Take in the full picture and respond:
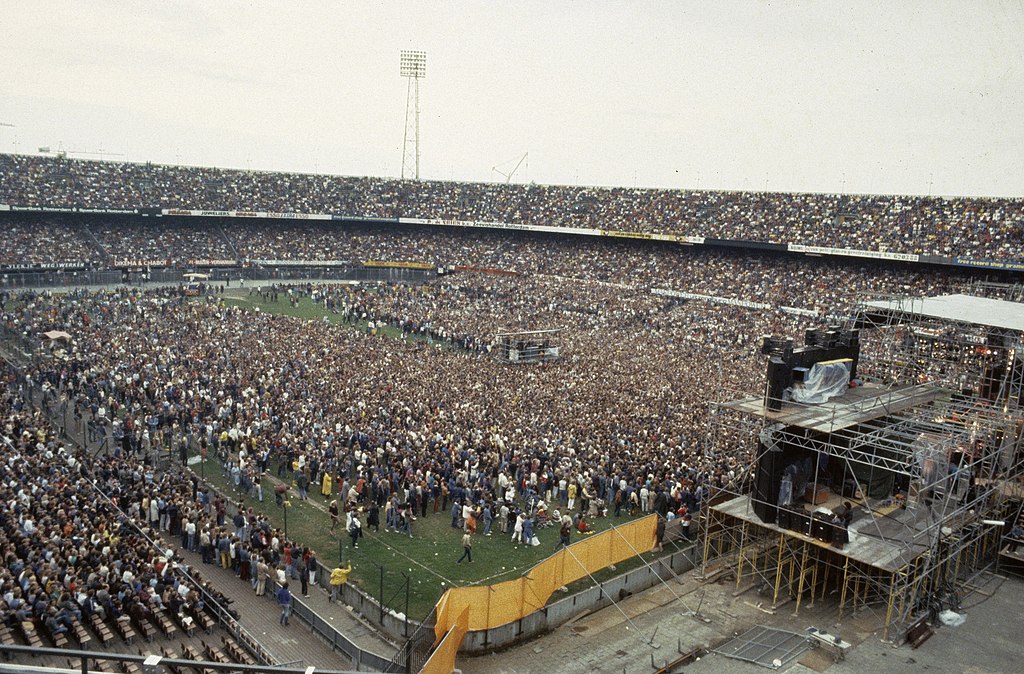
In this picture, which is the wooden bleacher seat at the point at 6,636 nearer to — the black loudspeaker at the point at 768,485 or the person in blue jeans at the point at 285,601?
the person in blue jeans at the point at 285,601

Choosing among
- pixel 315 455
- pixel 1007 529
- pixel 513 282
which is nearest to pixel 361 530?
pixel 315 455

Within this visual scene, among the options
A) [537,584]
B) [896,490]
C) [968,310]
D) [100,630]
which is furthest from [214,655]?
[968,310]

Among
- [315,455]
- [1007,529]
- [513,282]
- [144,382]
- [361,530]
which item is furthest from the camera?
[513,282]

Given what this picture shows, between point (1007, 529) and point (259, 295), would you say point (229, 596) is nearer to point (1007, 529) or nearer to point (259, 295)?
point (1007, 529)

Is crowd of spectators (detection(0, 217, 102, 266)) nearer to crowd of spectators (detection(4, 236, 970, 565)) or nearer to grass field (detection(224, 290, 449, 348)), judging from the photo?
crowd of spectators (detection(4, 236, 970, 565))

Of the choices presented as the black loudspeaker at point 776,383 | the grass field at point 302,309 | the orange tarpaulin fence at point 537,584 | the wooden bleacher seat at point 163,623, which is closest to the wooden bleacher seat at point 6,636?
the wooden bleacher seat at point 163,623

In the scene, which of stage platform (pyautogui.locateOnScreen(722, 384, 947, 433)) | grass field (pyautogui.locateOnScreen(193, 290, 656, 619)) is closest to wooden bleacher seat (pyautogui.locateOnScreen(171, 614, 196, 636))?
grass field (pyautogui.locateOnScreen(193, 290, 656, 619))
